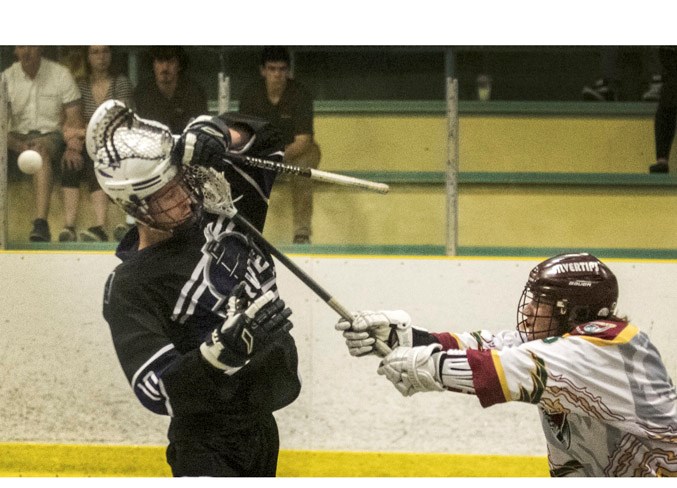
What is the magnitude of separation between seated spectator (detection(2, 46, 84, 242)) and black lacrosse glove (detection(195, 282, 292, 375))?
1032 millimetres

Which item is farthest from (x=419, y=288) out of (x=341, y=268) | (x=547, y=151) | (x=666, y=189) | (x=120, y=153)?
(x=120, y=153)

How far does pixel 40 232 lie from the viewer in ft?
12.1

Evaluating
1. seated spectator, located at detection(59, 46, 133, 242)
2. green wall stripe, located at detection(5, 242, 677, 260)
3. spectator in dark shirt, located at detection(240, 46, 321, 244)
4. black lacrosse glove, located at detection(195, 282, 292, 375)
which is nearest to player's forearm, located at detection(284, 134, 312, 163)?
spectator in dark shirt, located at detection(240, 46, 321, 244)

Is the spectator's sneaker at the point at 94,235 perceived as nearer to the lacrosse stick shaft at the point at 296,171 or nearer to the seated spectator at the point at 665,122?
the lacrosse stick shaft at the point at 296,171

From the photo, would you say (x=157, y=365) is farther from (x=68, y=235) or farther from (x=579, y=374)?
(x=579, y=374)

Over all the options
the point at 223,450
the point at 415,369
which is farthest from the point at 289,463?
the point at 415,369

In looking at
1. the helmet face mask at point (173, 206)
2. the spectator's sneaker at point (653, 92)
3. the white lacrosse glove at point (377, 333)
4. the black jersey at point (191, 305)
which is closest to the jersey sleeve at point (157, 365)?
the black jersey at point (191, 305)

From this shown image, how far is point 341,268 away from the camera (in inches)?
147

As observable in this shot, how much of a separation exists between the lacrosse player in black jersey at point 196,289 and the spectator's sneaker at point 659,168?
139 centimetres

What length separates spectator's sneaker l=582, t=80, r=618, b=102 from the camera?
3.83 meters

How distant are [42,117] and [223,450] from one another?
1328 millimetres

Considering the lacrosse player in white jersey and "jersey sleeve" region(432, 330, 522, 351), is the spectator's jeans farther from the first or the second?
the lacrosse player in white jersey

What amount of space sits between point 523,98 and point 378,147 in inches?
21.2

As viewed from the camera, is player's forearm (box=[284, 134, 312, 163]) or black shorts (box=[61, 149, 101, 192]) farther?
player's forearm (box=[284, 134, 312, 163])
